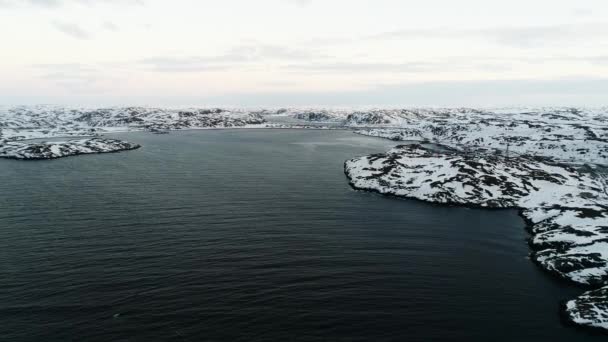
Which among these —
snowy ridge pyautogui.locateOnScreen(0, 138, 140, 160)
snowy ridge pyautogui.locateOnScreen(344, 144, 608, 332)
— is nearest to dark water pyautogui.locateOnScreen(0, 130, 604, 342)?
snowy ridge pyautogui.locateOnScreen(344, 144, 608, 332)

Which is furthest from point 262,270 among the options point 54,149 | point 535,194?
point 54,149

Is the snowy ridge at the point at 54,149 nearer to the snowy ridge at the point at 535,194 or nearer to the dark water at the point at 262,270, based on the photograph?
the dark water at the point at 262,270

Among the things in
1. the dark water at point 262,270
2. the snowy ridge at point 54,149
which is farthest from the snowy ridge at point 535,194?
the snowy ridge at point 54,149

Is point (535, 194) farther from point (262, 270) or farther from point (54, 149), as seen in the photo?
point (54, 149)

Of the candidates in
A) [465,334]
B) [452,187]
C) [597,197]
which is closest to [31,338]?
[465,334]

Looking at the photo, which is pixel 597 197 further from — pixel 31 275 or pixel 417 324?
pixel 31 275
